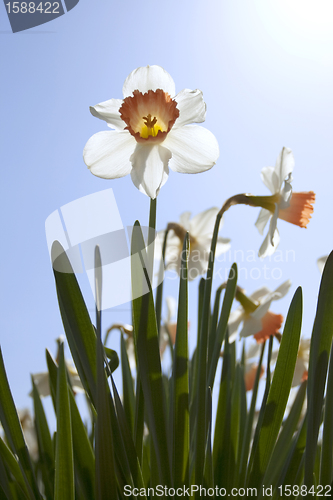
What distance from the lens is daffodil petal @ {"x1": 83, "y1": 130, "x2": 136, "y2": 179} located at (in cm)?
91

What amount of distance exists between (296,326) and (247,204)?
371 mm

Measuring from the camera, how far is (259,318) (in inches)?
48.4

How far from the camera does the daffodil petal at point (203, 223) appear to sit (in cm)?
143

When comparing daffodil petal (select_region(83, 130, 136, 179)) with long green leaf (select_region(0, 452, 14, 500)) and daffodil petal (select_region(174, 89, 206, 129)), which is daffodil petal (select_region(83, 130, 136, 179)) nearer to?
daffodil petal (select_region(174, 89, 206, 129))

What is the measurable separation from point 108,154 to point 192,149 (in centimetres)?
20

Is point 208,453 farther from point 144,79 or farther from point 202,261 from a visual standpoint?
point 144,79

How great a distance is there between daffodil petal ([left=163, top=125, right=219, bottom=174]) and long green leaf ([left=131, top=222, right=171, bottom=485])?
0.88 ft

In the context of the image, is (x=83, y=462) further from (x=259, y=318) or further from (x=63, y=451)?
(x=259, y=318)

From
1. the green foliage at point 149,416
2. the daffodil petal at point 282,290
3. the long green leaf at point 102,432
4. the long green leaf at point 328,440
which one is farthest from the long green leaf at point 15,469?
the daffodil petal at point 282,290

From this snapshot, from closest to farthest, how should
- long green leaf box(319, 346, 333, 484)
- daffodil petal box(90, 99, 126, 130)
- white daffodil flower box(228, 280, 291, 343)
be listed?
long green leaf box(319, 346, 333, 484), daffodil petal box(90, 99, 126, 130), white daffodil flower box(228, 280, 291, 343)

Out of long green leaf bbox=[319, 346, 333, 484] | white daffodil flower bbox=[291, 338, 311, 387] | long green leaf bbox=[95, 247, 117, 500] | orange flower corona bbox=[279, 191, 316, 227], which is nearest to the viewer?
long green leaf bbox=[95, 247, 117, 500]

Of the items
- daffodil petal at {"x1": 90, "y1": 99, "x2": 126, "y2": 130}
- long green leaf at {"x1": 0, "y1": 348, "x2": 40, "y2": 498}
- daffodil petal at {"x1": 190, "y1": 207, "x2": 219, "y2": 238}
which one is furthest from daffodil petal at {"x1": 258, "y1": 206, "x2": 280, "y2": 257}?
long green leaf at {"x1": 0, "y1": 348, "x2": 40, "y2": 498}

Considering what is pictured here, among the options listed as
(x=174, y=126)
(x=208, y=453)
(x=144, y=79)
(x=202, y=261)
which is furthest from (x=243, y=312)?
(x=144, y=79)

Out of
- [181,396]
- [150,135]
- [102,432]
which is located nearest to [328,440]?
[181,396]
